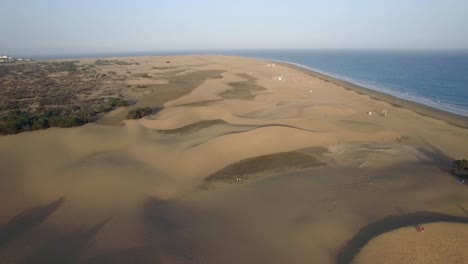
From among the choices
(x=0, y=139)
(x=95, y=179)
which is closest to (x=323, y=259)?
(x=95, y=179)

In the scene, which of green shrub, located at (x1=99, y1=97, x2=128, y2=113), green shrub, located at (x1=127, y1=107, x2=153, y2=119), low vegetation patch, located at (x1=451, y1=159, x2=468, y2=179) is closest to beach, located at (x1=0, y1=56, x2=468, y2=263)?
low vegetation patch, located at (x1=451, y1=159, x2=468, y2=179)

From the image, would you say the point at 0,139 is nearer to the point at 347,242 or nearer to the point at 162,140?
the point at 162,140

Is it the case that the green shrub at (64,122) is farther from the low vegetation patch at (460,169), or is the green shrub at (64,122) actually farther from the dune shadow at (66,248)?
the low vegetation patch at (460,169)

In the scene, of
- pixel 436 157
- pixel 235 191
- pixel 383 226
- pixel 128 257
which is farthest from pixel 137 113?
pixel 383 226

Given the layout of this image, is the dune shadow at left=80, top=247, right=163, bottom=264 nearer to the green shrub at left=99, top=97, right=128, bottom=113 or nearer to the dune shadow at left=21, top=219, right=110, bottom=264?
the dune shadow at left=21, top=219, right=110, bottom=264

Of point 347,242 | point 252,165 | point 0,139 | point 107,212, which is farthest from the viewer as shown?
point 0,139

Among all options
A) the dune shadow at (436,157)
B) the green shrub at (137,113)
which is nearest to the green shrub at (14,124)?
the green shrub at (137,113)
